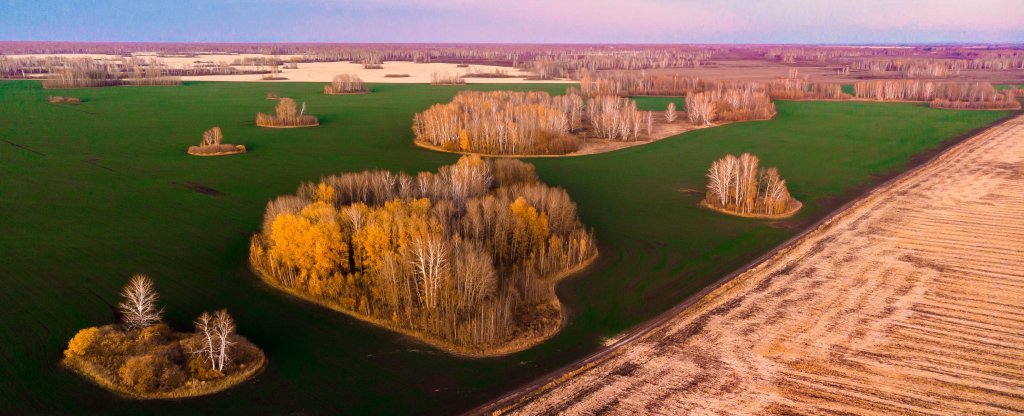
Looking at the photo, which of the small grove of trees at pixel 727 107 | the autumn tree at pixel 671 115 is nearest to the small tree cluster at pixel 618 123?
the autumn tree at pixel 671 115

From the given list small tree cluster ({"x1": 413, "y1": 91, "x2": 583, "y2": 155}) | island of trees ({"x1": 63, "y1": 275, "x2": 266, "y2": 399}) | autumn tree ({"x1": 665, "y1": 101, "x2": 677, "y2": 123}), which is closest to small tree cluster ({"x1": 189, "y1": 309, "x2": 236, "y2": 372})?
island of trees ({"x1": 63, "y1": 275, "x2": 266, "y2": 399})

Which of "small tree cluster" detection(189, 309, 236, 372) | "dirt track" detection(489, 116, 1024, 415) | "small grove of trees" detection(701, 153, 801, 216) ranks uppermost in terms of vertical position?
"small grove of trees" detection(701, 153, 801, 216)

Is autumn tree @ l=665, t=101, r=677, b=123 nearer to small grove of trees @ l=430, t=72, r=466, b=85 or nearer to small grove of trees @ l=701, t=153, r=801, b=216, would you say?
small grove of trees @ l=701, t=153, r=801, b=216

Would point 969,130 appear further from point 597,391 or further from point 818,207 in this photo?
point 597,391

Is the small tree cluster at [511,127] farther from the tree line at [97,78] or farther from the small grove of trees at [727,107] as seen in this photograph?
the tree line at [97,78]

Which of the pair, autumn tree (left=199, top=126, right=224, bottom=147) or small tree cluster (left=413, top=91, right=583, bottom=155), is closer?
autumn tree (left=199, top=126, right=224, bottom=147)

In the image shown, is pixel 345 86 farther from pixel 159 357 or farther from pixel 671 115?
pixel 159 357

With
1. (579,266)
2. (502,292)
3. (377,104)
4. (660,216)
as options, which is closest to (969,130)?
(660,216)
